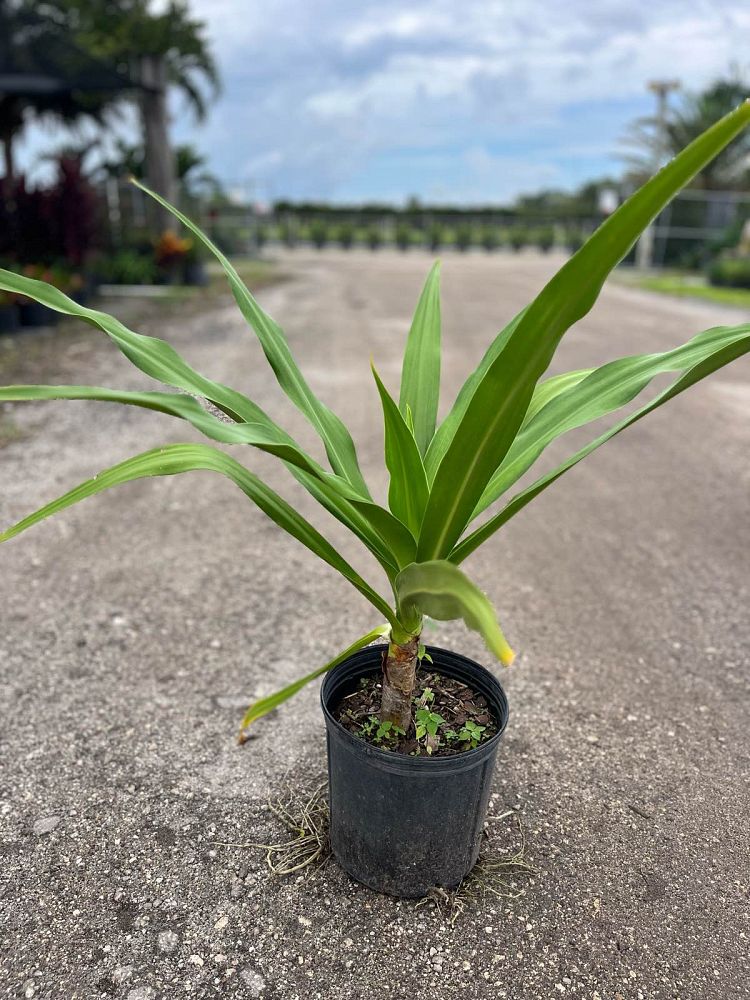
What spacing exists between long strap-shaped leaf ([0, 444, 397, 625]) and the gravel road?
694 mm

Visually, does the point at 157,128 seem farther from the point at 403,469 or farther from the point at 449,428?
the point at 403,469

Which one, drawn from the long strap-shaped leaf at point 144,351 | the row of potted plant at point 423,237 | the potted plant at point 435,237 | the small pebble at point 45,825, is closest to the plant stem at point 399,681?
the long strap-shaped leaf at point 144,351

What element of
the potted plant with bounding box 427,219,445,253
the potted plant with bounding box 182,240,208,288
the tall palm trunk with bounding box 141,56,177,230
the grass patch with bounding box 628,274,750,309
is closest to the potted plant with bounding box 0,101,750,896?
the potted plant with bounding box 182,240,208,288

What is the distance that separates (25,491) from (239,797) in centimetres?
243

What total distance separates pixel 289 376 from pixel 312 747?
107 cm

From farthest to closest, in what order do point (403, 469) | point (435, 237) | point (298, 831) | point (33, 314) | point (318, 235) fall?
point (435, 237) → point (318, 235) → point (33, 314) → point (298, 831) → point (403, 469)

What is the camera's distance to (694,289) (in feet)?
45.1

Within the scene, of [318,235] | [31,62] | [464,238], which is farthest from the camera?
[464,238]

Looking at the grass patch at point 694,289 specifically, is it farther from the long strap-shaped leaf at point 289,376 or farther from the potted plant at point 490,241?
the potted plant at point 490,241

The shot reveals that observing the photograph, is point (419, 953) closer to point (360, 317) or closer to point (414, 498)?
point (414, 498)

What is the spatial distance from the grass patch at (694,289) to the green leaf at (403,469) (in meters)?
11.5

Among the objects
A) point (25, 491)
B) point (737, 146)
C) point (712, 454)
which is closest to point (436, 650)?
point (25, 491)

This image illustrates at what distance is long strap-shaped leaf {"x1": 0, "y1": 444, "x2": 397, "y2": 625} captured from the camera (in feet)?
3.74

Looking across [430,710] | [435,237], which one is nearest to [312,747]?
[430,710]
